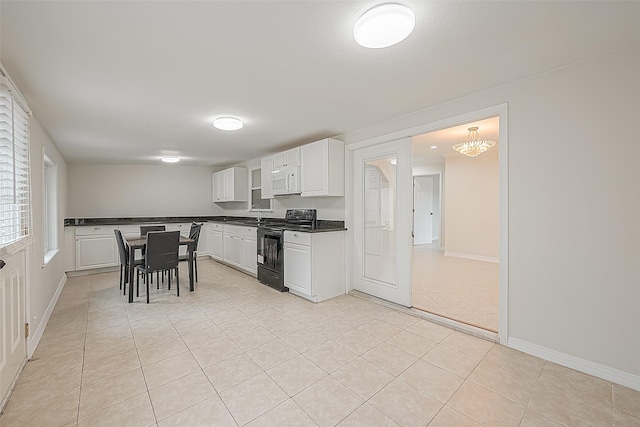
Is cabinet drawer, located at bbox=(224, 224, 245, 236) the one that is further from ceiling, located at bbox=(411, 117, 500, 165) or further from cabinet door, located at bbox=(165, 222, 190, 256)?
ceiling, located at bbox=(411, 117, 500, 165)

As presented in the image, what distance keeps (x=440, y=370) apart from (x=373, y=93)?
239cm

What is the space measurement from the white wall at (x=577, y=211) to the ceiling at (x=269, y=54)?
0.21 meters

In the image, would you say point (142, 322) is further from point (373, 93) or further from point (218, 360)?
point (373, 93)

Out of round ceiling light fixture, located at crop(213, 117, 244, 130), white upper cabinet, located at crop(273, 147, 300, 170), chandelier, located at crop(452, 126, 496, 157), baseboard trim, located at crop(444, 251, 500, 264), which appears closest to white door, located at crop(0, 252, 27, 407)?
round ceiling light fixture, located at crop(213, 117, 244, 130)

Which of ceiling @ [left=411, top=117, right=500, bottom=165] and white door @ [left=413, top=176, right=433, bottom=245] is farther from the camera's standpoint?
white door @ [left=413, top=176, right=433, bottom=245]

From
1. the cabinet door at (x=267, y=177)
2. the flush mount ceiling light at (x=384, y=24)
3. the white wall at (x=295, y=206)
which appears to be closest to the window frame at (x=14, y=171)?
the flush mount ceiling light at (x=384, y=24)

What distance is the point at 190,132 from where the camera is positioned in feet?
12.7

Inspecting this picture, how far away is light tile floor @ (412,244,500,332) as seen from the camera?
3109 mm

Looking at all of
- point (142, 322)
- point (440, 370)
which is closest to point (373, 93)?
point (440, 370)

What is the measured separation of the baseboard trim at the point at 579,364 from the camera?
6.19 ft

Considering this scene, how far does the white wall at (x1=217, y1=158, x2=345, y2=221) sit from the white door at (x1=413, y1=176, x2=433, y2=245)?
459 cm

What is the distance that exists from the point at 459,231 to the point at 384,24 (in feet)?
19.6

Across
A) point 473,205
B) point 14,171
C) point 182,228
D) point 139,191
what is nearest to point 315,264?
point 14,171

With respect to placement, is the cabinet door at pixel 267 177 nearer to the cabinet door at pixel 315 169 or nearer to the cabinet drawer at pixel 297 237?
the cabinet door at pixel 315 169
